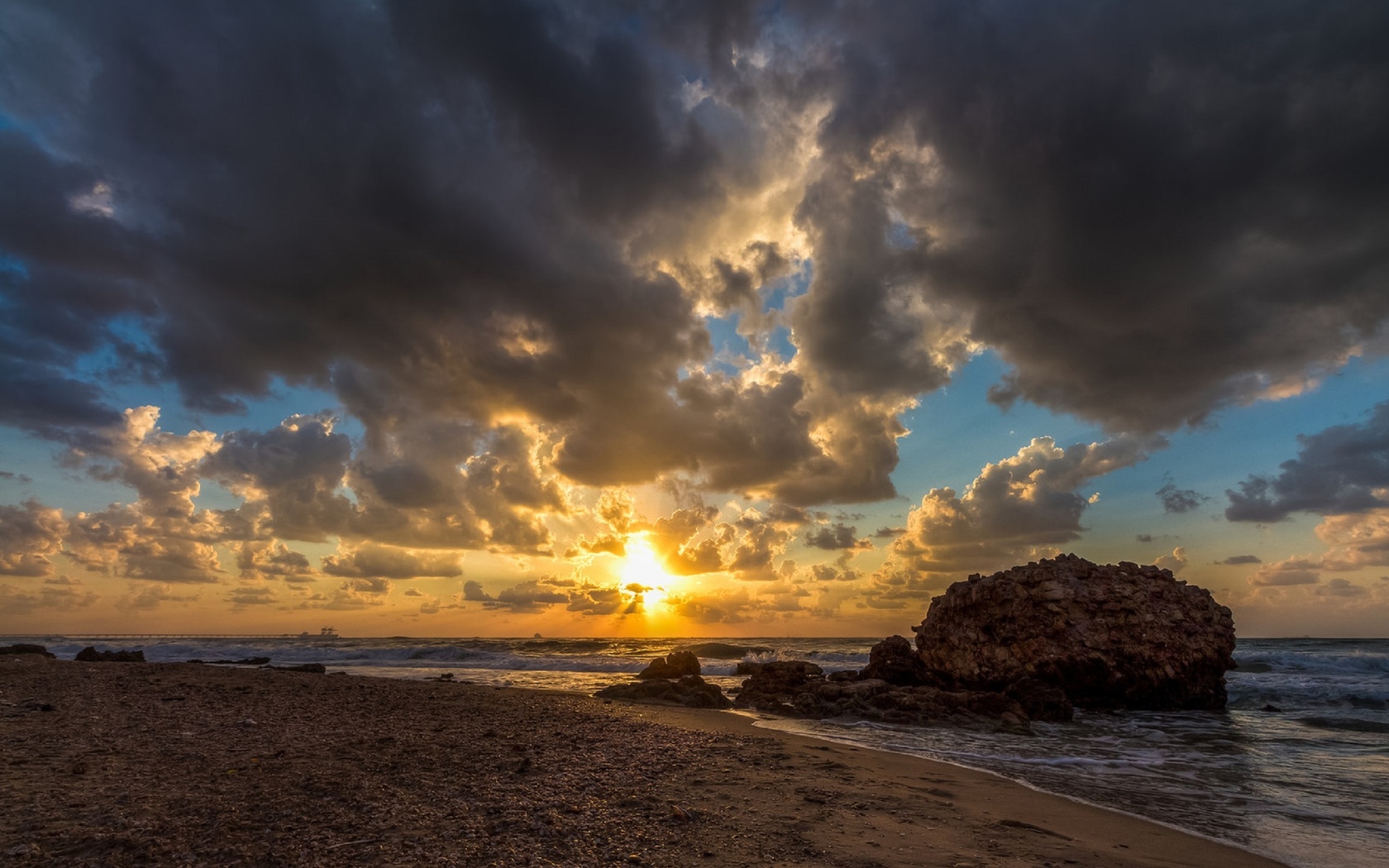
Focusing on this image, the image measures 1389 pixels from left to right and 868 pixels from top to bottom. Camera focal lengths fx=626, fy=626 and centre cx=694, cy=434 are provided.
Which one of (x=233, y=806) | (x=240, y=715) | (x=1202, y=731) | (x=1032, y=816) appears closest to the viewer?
(x=233, y=806)

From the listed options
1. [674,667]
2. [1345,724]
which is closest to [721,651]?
[674,667]

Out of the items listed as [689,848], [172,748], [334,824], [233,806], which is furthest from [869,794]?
[172,748]

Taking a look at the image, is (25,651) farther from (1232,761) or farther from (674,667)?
(1232,761)

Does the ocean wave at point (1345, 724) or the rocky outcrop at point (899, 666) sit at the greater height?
the rocky outcrop at point (899, 666)

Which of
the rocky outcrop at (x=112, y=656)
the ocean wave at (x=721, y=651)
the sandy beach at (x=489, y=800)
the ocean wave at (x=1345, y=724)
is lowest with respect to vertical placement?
the ocean wave at (x=721, y=651)

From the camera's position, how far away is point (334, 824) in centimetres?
543

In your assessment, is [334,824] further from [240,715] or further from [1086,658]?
[1086,658]

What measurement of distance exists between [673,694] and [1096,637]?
1516 cm

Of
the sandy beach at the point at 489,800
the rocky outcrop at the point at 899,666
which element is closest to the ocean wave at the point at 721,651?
the rocky outcrop at the point at 899,666

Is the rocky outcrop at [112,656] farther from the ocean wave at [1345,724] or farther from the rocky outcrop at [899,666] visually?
the ocean wave at [1345,724]

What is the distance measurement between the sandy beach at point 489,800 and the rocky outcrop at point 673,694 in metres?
9.32

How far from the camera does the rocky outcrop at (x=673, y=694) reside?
21.3 metres

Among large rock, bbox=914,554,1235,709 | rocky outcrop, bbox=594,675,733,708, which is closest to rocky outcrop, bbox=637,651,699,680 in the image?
rocky outcrop, bbox=594,675,733,708

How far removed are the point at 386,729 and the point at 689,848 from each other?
311 inches
